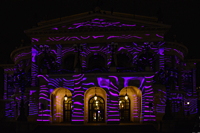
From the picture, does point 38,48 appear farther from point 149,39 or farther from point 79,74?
point 149,39

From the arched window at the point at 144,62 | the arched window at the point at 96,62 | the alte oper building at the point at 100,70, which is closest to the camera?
the alte oper building at the point at 100,70

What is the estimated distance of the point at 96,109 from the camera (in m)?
38.2

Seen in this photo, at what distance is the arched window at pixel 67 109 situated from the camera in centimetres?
3981

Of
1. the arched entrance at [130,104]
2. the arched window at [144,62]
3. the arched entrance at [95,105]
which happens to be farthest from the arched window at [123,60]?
the arched entrance at [95,105]

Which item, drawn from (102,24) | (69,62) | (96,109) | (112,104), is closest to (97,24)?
(102,24)

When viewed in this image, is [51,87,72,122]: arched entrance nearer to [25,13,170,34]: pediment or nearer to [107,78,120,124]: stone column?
[107,78,120,124]: stone column

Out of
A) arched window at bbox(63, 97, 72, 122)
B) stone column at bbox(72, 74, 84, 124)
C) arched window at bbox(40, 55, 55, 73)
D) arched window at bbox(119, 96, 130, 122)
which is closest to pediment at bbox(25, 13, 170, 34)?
arched window at bbox(40, 55, 55, 73)

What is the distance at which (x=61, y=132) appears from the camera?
3105cm

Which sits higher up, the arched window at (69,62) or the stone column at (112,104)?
the arched window at (69,62)

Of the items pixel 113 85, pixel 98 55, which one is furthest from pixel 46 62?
pixel 113 85

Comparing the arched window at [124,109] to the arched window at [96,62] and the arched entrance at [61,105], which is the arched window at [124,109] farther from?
the arched entrance at [61,105]

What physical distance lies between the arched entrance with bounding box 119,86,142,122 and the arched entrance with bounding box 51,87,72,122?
706 cm

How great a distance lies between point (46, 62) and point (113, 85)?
9.69 meters

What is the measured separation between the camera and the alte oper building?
119 feet
